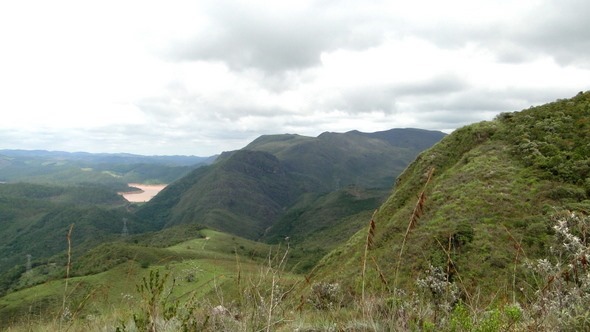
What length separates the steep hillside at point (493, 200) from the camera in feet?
59.5

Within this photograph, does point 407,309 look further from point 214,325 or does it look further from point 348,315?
point 214,325

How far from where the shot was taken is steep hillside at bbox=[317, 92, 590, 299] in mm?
18141

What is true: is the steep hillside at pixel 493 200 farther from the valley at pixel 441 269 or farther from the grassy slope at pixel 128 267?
the grassy slope at pixel 128 267

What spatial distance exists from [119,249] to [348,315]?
125751 mm

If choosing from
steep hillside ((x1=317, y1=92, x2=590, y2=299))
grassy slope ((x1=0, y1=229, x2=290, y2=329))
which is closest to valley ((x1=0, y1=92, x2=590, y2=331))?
steep hillside ((x1=317, y1=92, x2=590, y2=299))

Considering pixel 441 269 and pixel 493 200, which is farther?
pixel 493 200

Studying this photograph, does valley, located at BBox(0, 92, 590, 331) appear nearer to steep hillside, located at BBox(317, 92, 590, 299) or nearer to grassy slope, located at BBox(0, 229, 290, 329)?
steep hillside, located at BBox(317, 92, 590, 299)

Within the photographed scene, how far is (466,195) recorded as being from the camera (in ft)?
85.6

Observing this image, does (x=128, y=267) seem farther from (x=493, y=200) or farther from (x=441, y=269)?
(x=493, y=200)

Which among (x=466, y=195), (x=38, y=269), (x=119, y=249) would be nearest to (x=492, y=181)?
(x=466, y=195)

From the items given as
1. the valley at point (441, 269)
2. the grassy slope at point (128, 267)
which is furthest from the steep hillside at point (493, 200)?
the grassy slope at point (128, 267)

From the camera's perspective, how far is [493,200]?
78.5ft

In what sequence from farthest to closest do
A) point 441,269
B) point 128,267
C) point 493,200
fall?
point 493,200
point 128,267
point 441,269

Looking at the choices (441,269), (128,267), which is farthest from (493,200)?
(128,267)
